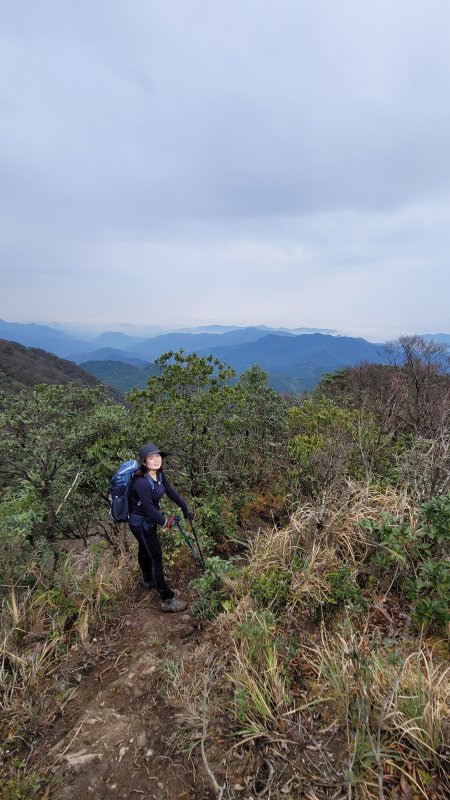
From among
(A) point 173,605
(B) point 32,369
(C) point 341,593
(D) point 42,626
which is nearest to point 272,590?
(C) point 341,593

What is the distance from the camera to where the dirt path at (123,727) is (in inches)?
92.0

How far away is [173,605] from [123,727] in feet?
4.57

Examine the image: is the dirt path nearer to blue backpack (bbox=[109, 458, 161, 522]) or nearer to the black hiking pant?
the black hiking pant

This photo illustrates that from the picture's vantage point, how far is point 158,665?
3.24m

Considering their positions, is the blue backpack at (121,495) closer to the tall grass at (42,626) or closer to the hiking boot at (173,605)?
the tall grass at (42,626)

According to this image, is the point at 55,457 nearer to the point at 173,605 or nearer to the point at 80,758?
the point at 173,605

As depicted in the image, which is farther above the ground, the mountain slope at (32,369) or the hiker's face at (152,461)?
the hiker's face at (152,461)

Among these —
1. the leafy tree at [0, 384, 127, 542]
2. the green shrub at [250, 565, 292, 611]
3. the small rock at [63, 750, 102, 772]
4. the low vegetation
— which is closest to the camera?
the low vegetation

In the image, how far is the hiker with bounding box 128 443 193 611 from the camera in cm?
391

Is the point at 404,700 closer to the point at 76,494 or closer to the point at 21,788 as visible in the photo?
the point at 21,788

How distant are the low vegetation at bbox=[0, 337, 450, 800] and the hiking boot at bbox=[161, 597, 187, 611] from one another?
0.35 metres

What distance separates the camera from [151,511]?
387 centimetres

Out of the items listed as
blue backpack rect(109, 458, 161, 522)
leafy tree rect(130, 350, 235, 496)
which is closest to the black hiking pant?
blue backpack rect(109, 458, 161, 522)

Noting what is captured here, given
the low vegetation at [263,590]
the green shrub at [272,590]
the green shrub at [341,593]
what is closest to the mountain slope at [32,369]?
the low vegetation at [263,590]
